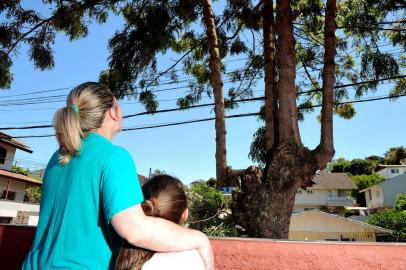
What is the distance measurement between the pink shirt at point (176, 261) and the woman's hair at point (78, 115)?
0.56m

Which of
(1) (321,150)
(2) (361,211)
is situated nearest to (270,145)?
(1) (321,150)

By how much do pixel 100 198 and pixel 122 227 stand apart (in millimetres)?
154

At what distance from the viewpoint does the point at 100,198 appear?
4.59ft

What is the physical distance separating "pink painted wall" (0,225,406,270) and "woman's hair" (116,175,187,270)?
1.87m

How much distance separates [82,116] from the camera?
156 centimetres

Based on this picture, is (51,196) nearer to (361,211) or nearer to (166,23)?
(166,23)

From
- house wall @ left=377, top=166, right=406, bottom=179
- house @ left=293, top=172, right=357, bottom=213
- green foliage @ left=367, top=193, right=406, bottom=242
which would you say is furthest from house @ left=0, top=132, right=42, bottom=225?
house wall @ left=377, top=166, right=406, bottom=179

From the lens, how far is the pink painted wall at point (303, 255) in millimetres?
3252

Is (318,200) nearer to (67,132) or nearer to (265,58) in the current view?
(265,58)

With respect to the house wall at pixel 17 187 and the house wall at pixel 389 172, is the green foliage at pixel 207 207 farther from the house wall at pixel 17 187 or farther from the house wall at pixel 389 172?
the house wall at pixel 389 172

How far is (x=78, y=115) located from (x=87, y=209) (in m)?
0.40

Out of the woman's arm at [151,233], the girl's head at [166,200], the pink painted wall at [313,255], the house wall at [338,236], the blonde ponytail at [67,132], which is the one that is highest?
the blonde ponytail at [67,132]

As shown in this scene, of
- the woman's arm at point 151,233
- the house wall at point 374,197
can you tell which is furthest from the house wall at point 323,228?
the woman's arm at point 151,233

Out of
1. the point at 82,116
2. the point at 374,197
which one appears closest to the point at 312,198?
the point at 374,197
